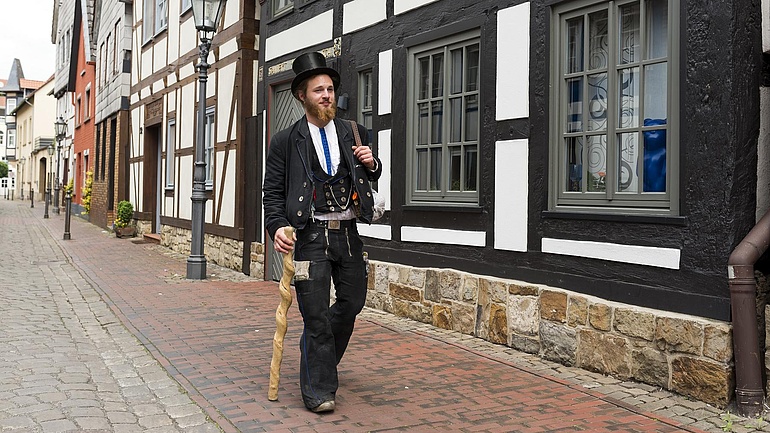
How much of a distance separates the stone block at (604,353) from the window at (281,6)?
22.1 ft

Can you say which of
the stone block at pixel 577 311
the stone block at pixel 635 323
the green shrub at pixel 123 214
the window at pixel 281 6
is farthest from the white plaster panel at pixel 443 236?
the green shrub at pixel 123 214

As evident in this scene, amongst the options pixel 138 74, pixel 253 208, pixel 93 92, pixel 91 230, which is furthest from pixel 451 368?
pixel 93 92

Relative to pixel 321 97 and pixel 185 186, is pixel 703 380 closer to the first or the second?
pixel 321 97

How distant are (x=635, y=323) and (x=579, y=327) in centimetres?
55

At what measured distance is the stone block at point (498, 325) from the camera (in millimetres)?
6566

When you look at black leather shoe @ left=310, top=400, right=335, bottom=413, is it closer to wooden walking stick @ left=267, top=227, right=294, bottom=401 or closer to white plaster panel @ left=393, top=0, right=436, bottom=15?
wooden walking stick @ left=267, top=227, right=294, bottom=401

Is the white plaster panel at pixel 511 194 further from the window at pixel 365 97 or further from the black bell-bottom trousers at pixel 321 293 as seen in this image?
the window at pixel 365 97

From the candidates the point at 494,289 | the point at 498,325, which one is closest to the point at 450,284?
the point at 494,289

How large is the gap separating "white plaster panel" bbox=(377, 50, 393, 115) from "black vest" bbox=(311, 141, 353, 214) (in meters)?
3.62

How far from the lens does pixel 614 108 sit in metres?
5.66

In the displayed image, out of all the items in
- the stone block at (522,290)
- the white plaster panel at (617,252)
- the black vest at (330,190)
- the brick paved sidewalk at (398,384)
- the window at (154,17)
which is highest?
the window at (154,17)

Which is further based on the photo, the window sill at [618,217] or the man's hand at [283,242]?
the window sill at [618,217]

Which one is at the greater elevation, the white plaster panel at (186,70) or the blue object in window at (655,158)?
the white plaster panel at (186,70)

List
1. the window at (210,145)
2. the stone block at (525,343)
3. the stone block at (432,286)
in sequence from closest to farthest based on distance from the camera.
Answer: the stone block at (525,343)
the stone block at (432,286)
the window at (210,145)
